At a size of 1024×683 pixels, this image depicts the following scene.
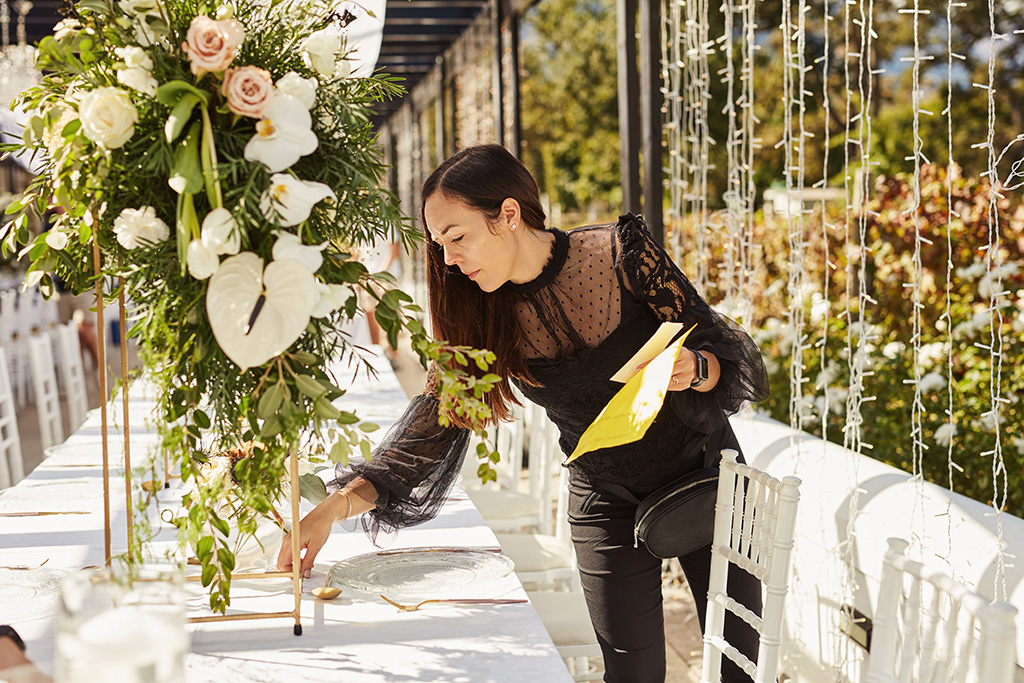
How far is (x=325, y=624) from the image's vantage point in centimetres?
147

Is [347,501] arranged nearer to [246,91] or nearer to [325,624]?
[325,624]

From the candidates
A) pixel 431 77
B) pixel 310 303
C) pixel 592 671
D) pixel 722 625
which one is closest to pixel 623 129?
pixel 592 671

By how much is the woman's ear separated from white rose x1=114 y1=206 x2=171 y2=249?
670mm

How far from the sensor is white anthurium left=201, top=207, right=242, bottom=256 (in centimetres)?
112

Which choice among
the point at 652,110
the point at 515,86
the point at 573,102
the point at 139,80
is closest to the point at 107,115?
the point at 139,80

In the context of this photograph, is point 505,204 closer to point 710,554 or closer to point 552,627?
point 710,554

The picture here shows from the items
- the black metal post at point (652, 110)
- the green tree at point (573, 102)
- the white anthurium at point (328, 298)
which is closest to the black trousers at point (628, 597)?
the white anthurium at point (328, 298)

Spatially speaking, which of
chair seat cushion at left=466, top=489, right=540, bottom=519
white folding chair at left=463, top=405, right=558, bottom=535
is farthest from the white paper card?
chair seat cushion at left=466, top=489, right=540, bottom=519

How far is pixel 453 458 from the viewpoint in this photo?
182 cm

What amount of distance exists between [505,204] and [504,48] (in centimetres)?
467

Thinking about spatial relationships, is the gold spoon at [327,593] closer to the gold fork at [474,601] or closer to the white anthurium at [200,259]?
the gold fork at [474,601]

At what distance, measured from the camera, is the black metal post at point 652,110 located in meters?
3.32

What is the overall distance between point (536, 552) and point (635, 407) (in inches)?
53.7

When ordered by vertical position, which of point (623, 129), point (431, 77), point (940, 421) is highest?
point (431, 77)
